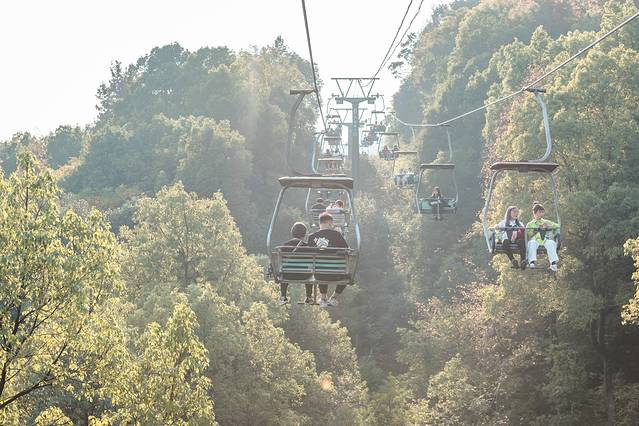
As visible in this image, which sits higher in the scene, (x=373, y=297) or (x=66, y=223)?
(x=66, y=223)

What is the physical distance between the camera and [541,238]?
79.4 feet

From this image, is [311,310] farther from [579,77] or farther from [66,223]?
[66,223]

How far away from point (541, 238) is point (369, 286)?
57306 mm

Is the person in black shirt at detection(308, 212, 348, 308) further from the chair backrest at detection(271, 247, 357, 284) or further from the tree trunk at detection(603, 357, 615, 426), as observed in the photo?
the tree trunk at detection(603, 357, 615, 426)

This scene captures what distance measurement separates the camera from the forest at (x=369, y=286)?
1059 inches

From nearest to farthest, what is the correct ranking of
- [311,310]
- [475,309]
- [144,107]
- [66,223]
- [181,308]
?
[66,223] → [181,308] → [475,309] → [311,310] → [144,107]

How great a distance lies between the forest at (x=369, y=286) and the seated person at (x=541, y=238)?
759 centimetres

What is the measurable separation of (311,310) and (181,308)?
25719 mm

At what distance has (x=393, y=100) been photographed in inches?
5694

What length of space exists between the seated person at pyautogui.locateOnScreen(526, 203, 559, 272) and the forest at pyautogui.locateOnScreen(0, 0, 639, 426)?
7595mm

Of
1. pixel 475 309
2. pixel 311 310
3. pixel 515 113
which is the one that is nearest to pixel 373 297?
pixel 311 310

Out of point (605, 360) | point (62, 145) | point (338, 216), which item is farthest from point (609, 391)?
point (62, 145)

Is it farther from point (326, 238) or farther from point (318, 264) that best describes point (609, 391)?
point (318, 264)

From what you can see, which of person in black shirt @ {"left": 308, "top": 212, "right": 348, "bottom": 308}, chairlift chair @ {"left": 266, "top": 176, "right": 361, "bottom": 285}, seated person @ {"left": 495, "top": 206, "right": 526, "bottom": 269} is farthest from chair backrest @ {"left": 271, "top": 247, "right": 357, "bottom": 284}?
seated person @ {"left": 495, "top": 206, "right": 526, "bottom": 269}
